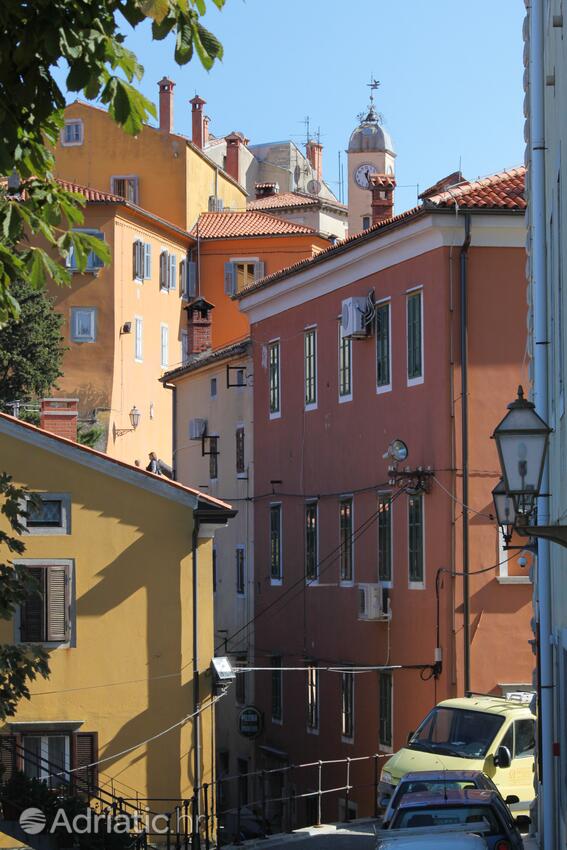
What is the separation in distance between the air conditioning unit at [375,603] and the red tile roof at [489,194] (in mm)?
7257

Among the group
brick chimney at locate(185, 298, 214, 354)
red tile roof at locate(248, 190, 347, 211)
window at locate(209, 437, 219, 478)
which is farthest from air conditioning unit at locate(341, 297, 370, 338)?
red tile roof at locate(248, 190, 347, 211)

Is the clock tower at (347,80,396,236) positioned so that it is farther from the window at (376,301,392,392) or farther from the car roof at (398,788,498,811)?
the car roof at (398,788,498,811)

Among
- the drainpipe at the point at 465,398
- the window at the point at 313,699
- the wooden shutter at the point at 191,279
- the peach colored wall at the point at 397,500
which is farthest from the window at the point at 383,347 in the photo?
the wooden shutter at the point at 191,279

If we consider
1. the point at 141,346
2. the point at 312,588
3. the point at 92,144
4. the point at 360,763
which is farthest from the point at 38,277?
the point at 92,144

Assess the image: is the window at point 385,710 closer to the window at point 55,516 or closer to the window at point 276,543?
the window at point 276,543

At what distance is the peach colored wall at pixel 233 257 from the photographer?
61438mm

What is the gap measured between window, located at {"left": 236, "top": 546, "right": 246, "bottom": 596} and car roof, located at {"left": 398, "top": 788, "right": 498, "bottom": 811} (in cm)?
2341

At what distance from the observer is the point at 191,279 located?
6438 cm

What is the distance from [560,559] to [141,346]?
1882 inches

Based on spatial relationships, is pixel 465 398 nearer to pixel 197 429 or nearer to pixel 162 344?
pixel 197 429

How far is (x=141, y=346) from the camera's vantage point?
60844 mm

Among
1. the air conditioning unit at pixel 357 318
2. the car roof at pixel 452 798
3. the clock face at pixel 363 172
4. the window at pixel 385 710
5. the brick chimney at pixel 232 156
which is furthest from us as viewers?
the brick chimney at pixel 232 156

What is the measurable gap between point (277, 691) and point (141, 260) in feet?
94.6

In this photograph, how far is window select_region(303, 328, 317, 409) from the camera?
33625 millimetres
